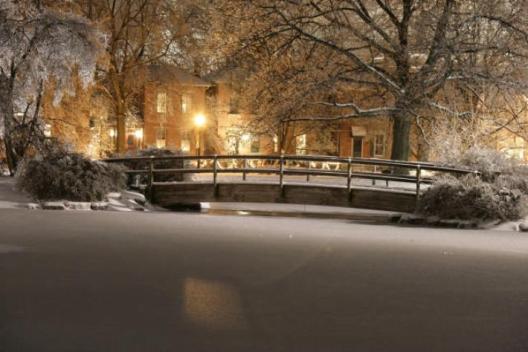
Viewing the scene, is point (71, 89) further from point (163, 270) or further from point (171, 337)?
point (171, 337)

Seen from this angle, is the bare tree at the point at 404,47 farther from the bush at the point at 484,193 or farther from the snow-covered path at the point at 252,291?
the snow-covered path at the point at 252,291

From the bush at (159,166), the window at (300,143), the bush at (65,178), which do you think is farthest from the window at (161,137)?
the bush at (65,178)

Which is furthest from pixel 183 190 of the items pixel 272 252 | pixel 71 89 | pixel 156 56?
pixel 156 56

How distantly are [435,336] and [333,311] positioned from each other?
3.99 ft

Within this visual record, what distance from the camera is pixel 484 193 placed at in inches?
670

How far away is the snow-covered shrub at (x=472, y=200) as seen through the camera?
663 inches

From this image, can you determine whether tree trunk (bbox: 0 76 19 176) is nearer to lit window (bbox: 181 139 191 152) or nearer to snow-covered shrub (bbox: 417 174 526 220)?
snow-covered shrub (bbox: 417 174 526 220)

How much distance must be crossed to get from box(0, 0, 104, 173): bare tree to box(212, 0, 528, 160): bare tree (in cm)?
647

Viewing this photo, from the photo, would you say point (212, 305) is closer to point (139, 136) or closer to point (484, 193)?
point (484, 193)

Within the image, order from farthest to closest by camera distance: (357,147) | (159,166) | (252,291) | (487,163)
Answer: (357,147)
(159,166)
(487,163)
(252,291)

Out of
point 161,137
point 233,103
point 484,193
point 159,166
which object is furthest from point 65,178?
point 161,137

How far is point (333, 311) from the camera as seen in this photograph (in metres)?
7.36

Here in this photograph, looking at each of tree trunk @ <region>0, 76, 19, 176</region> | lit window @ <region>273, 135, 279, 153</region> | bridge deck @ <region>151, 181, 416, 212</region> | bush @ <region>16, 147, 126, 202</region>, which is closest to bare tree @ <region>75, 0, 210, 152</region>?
tree trunk @ <region>0, 76, 19, 176</region>

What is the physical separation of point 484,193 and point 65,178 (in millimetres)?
10901
